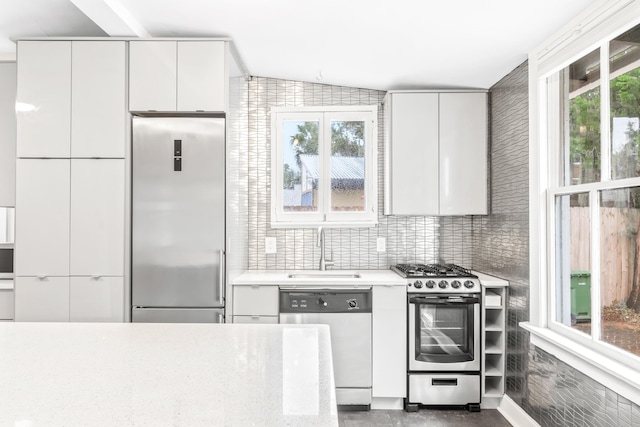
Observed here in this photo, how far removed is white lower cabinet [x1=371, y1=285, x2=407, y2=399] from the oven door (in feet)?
Result: 0.22

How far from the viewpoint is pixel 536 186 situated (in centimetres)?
265

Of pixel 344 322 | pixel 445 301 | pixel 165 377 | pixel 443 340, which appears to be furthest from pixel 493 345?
pixel 165 377

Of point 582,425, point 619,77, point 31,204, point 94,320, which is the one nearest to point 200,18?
point 31,204

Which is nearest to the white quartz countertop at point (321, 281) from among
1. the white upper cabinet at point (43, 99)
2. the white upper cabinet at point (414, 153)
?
the white upper cabinet at point (414, 153)

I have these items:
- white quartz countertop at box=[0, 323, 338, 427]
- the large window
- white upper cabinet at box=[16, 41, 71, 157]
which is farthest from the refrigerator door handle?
the large window

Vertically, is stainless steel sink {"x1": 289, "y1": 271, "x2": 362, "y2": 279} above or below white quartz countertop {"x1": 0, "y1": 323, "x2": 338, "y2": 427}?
below

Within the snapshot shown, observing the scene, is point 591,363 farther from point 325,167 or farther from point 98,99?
point 98,99

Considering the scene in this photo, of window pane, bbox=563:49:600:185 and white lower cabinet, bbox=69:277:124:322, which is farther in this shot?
white lower cabinet, bbox=69:277:124:322

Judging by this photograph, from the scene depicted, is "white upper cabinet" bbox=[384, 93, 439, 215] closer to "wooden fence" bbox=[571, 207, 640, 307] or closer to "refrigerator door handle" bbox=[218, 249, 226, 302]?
"wooden fence" bbox=[571, 207, 640, 307]

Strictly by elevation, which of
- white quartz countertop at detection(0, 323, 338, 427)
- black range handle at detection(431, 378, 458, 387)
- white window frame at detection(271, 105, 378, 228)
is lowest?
black range handle at detection(431, 378, 458, 387)

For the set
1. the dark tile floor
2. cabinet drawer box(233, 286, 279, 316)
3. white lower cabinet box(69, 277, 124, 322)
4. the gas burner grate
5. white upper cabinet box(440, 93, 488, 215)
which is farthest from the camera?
white upper cabinet box(440, 93, 488, 215)

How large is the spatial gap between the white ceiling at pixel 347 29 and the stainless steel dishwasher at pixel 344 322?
5.65ft

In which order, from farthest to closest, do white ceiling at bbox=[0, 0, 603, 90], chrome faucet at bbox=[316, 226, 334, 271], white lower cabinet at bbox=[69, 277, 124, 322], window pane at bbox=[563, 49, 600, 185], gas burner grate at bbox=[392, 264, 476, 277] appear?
chrome faucet at bbox=[316, 226, 334, 271] < gas burner grate at bbox=[392, 264, 476, 277] < white lower cabinet at bbox=[69, 277, 124, 322] < white ceiling at bbox=[0, 0, 603, 90] < window pane at bbox=[563, 49, 600, 185]

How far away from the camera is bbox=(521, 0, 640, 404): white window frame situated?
1892 mm
